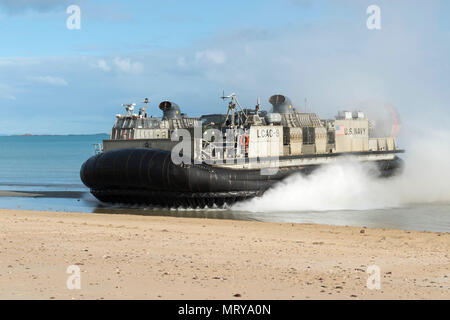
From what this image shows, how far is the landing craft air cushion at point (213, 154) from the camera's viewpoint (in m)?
15.5

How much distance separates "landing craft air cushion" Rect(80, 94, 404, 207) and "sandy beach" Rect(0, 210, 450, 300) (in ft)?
11.9

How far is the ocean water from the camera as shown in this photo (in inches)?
580

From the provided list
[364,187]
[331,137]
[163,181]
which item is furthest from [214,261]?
[331,137]

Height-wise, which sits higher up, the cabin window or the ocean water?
the cabin window

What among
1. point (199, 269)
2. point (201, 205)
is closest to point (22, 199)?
point (201, 205)

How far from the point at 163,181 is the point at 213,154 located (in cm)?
249

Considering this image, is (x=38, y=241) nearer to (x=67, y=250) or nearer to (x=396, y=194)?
(x=67, y=250)

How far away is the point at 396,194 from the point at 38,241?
14094 millimetres
